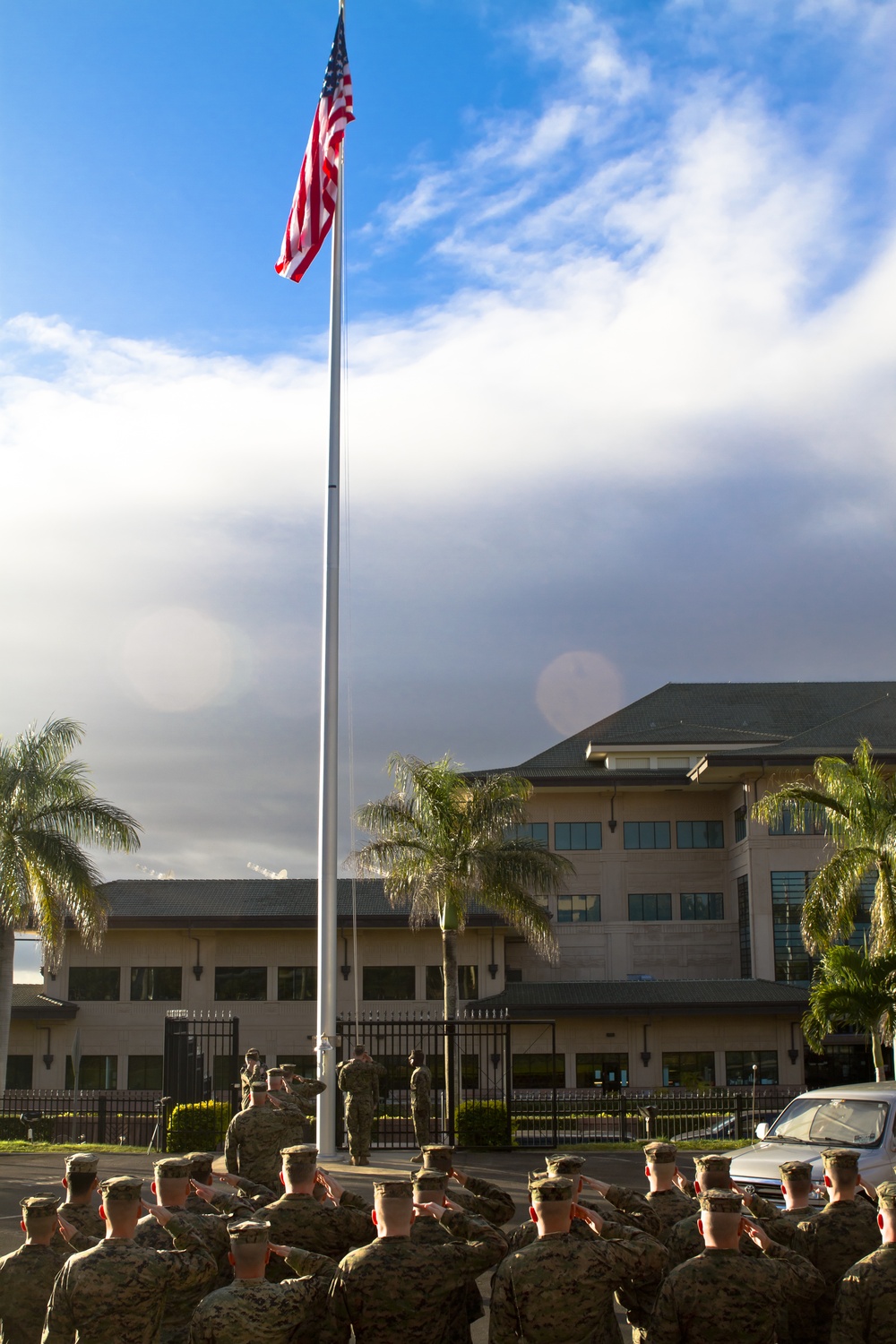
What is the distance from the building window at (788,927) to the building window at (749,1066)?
250 cm

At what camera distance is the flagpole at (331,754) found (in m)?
18.2

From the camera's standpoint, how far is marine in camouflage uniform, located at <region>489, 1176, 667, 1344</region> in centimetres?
604

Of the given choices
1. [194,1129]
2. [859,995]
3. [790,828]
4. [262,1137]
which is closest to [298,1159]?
[262,1137]

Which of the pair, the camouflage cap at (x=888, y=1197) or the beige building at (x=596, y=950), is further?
the beige building at (x=596, y=950)

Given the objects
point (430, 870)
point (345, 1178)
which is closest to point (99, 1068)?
point (430, 870)

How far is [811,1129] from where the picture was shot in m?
13.2

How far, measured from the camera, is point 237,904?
1715 inches

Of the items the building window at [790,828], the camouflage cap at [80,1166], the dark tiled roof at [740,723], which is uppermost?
the dark tiled roof at [740,723]

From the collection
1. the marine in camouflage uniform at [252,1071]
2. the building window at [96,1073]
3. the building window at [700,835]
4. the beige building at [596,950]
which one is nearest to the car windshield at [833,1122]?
the marine in camouflage uniform at [252,1071]

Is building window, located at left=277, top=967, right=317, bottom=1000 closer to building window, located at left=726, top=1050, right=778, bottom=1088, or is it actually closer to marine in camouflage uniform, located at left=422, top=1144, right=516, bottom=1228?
building window, located at left=726, top=1050, right=778, bottom=1088

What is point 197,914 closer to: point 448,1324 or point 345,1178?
point 345,1178

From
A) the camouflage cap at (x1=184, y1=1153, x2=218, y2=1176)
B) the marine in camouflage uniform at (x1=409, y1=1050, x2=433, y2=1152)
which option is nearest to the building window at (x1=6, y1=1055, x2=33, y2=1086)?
the marine in camouflage uniform at (x1=409, y1=1050, x2=433, y2=1152)

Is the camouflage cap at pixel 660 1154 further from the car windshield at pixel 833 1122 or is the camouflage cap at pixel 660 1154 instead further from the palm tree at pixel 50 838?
the palm tree at pixel 50 838

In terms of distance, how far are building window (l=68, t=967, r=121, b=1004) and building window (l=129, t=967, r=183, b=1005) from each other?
0.54m
